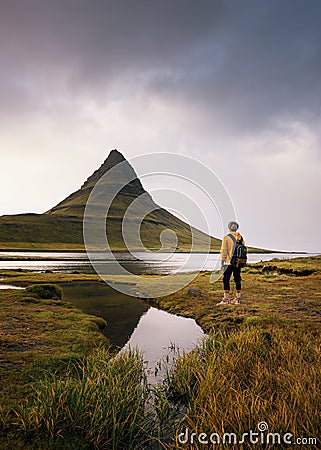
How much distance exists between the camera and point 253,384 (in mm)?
8727

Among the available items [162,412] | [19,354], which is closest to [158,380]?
[162,412]

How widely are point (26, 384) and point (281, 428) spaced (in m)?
7.32

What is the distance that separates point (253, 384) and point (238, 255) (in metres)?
11.0

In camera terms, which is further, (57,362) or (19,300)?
(19,300)

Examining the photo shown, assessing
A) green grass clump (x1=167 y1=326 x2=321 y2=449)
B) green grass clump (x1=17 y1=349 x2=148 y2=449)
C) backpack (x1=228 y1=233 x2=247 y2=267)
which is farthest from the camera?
backpack (x1=228 y1=233 x2=247 y2=267)

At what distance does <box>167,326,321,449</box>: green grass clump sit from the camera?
20.8ft

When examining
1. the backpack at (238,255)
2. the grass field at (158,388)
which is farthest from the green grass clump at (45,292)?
the backpack at (238,255)

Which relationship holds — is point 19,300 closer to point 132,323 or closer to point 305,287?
point 132,323

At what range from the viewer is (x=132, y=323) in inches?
848

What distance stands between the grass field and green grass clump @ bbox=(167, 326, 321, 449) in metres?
0.03

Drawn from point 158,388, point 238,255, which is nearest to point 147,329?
point 238,255

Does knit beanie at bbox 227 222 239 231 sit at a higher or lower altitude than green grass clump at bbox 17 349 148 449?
higher

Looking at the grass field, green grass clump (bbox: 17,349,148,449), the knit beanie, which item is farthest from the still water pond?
the knit beanie

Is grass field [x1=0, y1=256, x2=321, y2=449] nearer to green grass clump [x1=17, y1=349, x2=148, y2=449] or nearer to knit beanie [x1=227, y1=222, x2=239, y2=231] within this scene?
green grass clump [x1=17, y1=349, x2=148, y2=449]
